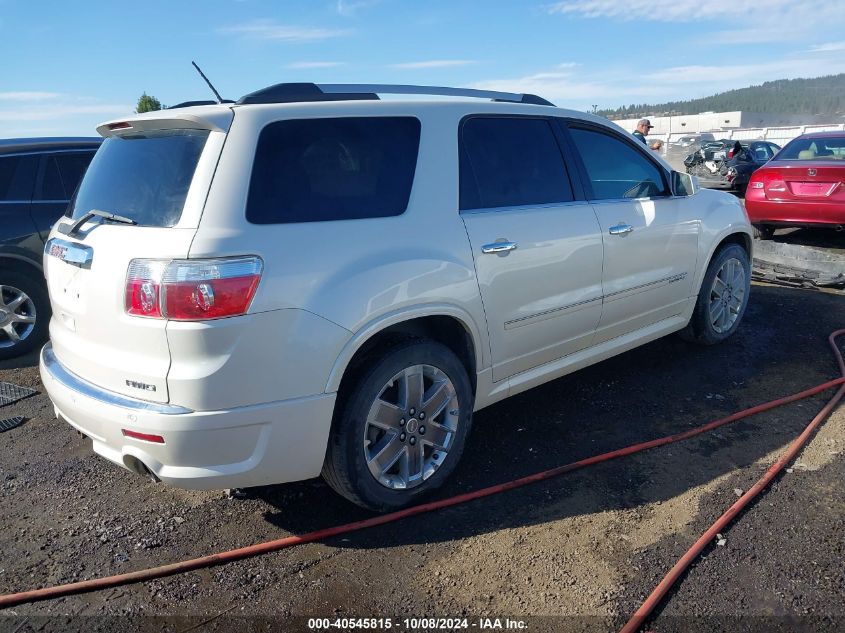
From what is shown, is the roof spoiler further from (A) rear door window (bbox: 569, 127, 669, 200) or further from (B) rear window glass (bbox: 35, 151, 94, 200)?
(B) rear window glass (bbox: 35, 151, 94, 200)

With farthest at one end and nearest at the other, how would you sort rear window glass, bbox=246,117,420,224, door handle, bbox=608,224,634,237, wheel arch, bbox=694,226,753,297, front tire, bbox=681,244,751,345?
front tire, bbox=681,244,751,345 → wheel arch, bbox=694,226,753,297 → door handle, bbox=608,224,634,237 → rear window glass, bbox=246,117,420,224

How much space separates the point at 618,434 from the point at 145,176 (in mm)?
2886

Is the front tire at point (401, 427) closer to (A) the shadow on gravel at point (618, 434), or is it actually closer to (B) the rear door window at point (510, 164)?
(A) the shadow on gravel at point (618, 434)

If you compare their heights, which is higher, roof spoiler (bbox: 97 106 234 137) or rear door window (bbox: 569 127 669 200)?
roof spoiler (bbox: 97 106 234 137)

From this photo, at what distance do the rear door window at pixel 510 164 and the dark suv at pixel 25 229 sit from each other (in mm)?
4151

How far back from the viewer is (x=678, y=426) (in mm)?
3938

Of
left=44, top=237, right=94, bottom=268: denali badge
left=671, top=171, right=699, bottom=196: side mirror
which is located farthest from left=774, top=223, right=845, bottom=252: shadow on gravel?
left=44, top=237, right=94, bottom=268: denali badge

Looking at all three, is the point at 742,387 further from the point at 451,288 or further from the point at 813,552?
the point at 451,288

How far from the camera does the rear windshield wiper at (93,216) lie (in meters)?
2.74

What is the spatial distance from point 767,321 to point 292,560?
194 inches

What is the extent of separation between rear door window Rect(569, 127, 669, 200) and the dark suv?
4506mm

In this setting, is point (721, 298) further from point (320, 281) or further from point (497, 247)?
point (320, 281)

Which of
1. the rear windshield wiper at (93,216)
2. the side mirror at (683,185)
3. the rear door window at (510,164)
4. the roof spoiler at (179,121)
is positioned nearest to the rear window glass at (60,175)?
the rear windshield wiper at (93,216)

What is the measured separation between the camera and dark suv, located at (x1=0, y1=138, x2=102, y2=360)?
5562mm
